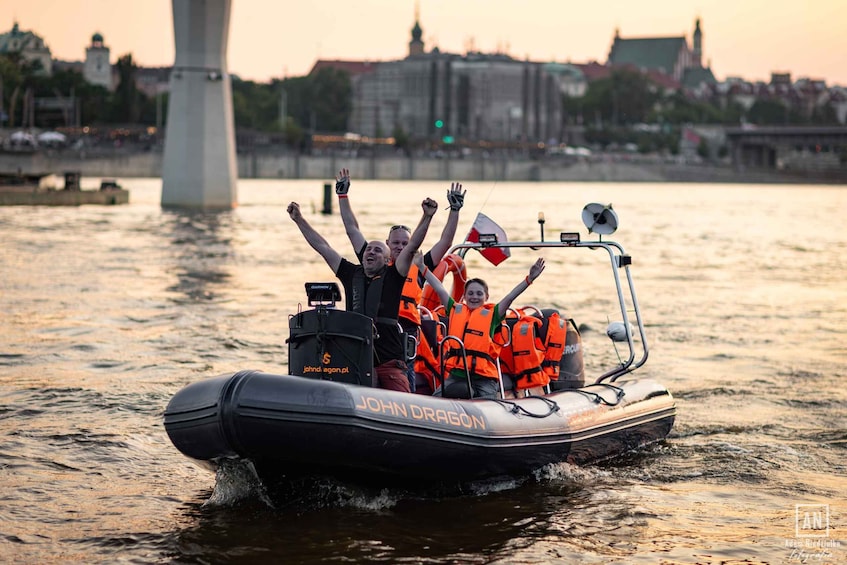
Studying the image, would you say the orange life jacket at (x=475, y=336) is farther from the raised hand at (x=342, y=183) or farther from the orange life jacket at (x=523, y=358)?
the raised hand at (x=342, y=183)

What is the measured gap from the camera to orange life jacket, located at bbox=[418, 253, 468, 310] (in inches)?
429

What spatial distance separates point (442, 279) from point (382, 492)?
8.58 ft

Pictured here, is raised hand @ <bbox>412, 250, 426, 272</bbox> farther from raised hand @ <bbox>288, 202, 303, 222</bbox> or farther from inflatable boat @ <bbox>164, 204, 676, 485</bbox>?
raised hand @ <bbox>288, 202, 303, 222</bbox>

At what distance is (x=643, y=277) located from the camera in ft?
98.5

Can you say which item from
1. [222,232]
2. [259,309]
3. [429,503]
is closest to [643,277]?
[259,309]

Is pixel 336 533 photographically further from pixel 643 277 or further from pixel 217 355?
pixel 643 277

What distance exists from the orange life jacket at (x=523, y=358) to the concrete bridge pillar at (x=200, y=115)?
4157cm

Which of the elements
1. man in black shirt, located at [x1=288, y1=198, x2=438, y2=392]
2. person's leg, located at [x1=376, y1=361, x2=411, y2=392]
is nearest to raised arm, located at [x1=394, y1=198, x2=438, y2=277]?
man in black shirt, located at [x1=288, y1=198, x2=438, y2=392]

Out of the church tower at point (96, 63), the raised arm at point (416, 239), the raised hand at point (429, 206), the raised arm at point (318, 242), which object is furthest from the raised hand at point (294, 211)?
the church tower at point (96, 63)

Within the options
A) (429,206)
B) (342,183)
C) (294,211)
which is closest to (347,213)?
(342,183)

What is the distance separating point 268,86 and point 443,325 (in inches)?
6602

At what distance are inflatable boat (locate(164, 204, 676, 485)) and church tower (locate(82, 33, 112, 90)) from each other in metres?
188

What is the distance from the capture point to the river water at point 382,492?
27.8 feet

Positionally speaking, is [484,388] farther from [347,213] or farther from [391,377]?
[347,213]
